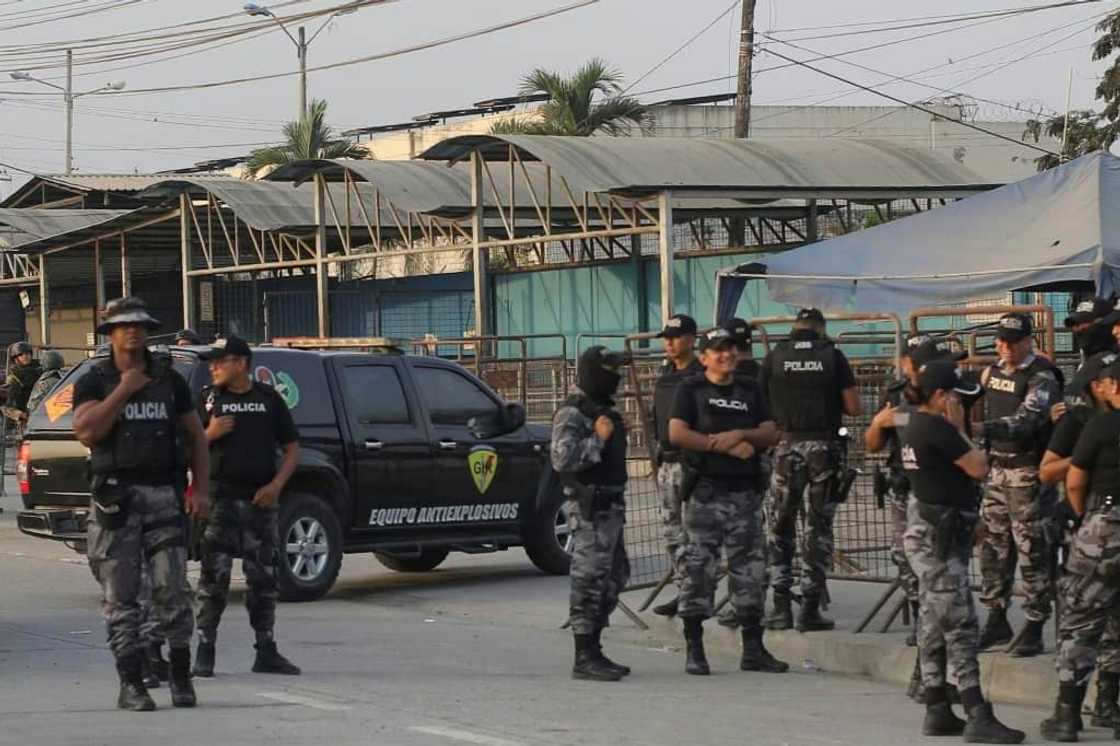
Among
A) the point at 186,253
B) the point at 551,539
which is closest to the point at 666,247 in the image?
the point at 551,539

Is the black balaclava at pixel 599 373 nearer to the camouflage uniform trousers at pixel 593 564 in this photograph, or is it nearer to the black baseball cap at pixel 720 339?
the black baseball cap at pixel 720 339

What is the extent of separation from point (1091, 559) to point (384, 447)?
7006 mm

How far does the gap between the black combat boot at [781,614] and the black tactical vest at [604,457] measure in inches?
64.9

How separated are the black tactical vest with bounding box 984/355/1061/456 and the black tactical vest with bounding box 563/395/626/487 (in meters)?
2.07

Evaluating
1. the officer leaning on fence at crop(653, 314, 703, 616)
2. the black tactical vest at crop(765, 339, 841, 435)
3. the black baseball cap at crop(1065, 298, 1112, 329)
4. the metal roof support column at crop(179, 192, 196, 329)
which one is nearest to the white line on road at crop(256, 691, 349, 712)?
the officer leaning on fence at crop(653, 314, 703, 616)

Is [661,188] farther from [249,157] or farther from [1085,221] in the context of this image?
[249,157]

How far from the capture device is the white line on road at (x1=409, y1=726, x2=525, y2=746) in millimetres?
8227

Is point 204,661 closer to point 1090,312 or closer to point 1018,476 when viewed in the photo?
point 1018,476

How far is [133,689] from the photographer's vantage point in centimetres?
906

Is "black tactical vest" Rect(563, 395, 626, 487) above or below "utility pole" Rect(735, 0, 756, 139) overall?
below

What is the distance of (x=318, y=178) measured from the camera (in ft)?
107

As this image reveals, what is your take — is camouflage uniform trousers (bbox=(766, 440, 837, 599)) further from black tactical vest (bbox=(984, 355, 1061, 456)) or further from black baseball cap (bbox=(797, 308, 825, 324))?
black tactical vest (bbox=(984, 355, 1061, 456))

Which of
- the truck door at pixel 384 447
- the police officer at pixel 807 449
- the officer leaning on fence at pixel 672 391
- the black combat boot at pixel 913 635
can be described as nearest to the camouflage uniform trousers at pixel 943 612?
the black combat boot at pixel 913 635

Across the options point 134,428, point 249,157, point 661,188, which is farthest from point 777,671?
point 249,157
